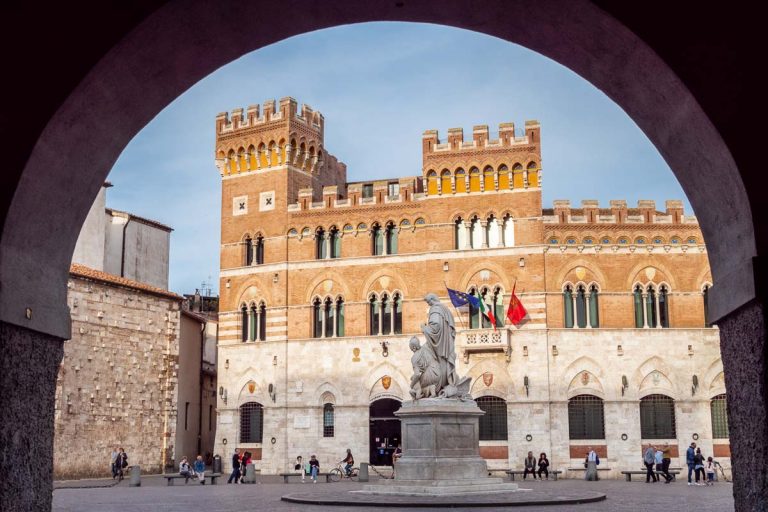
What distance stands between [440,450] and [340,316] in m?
22.9

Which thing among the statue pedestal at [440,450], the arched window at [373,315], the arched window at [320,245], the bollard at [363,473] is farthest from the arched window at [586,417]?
the statue pedestal at [440,450]

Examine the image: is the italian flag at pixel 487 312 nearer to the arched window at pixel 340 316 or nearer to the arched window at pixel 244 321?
the arched window at pixel 340 316

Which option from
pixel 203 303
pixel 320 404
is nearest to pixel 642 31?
pixel 320 404

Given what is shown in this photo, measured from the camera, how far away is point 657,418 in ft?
130

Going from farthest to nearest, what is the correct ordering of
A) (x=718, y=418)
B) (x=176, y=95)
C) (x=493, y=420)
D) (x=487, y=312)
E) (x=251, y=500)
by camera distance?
(x=487, y=312) < (x=493, y=420) < (x=718, y=418) < (x=251, y=500) < (x=176, y=95)

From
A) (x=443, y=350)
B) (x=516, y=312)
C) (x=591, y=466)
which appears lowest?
(x=591, y=466)

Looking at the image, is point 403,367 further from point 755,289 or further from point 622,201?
point 755,289

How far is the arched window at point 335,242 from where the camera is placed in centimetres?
4491

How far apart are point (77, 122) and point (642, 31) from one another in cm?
325

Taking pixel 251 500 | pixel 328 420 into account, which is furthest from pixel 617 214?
pixel 251 500

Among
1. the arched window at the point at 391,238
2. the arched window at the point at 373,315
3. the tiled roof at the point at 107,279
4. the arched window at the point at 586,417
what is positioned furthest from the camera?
the arched window at the point at 391,238

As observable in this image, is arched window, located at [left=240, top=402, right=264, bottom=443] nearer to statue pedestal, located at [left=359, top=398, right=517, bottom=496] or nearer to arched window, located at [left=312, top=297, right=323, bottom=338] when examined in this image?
arched window, located at [left=312, top=297, right=323, bottom=338]

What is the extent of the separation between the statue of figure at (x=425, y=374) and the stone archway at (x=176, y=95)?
16.9m

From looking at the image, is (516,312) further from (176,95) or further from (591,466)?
(176,95)
